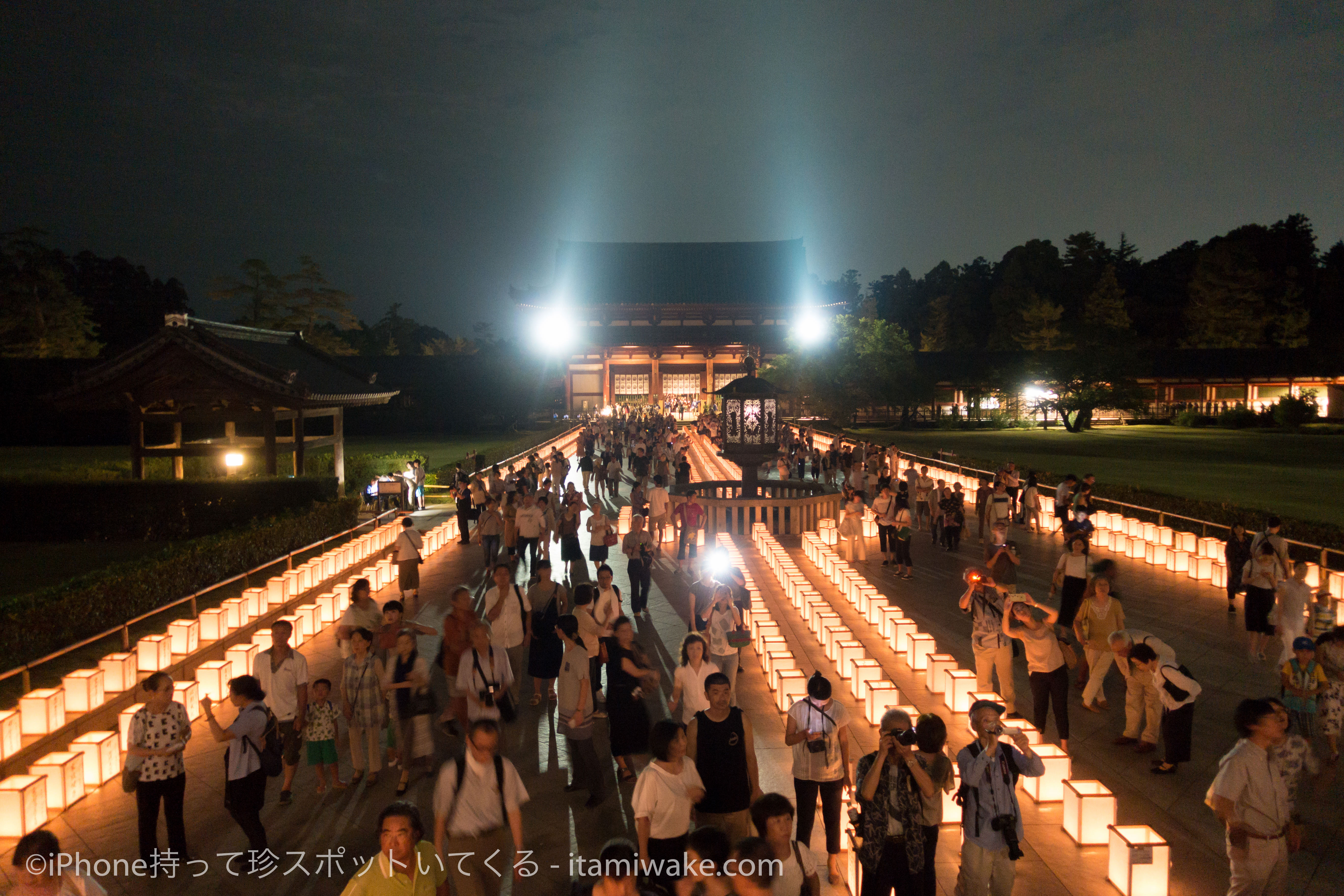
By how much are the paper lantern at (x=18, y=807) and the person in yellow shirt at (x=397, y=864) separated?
3.26 metres

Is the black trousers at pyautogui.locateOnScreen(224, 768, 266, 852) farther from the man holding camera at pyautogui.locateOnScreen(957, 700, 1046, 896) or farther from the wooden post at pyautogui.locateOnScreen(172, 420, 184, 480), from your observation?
the wooden post at pyautogui.locateOnScreen(172, 420, 184, 480)

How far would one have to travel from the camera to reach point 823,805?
4.53 metres

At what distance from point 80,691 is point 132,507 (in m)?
11.3

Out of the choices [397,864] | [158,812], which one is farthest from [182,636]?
[397,864]

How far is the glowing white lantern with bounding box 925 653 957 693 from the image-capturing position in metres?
7.10

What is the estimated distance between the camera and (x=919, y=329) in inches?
2820

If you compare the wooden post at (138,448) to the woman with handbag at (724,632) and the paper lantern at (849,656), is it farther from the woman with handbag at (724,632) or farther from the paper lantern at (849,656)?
the paper lantern at (849,656)

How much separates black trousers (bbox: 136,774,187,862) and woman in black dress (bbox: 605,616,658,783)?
98.2 inches

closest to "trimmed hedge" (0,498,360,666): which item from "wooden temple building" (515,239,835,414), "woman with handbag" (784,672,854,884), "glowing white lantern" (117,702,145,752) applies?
"glowing white lantern" (117,702,145,752)

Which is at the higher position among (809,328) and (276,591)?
(809,328)

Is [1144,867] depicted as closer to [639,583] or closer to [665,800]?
[665,800]

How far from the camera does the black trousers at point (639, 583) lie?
9.62 m

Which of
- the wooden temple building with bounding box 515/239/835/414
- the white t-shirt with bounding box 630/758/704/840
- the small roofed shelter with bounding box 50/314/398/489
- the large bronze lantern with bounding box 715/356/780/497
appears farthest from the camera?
the wooden temple building with bounding box 515/239/835/414

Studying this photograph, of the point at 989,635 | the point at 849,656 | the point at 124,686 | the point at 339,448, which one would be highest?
the point at 339,448
